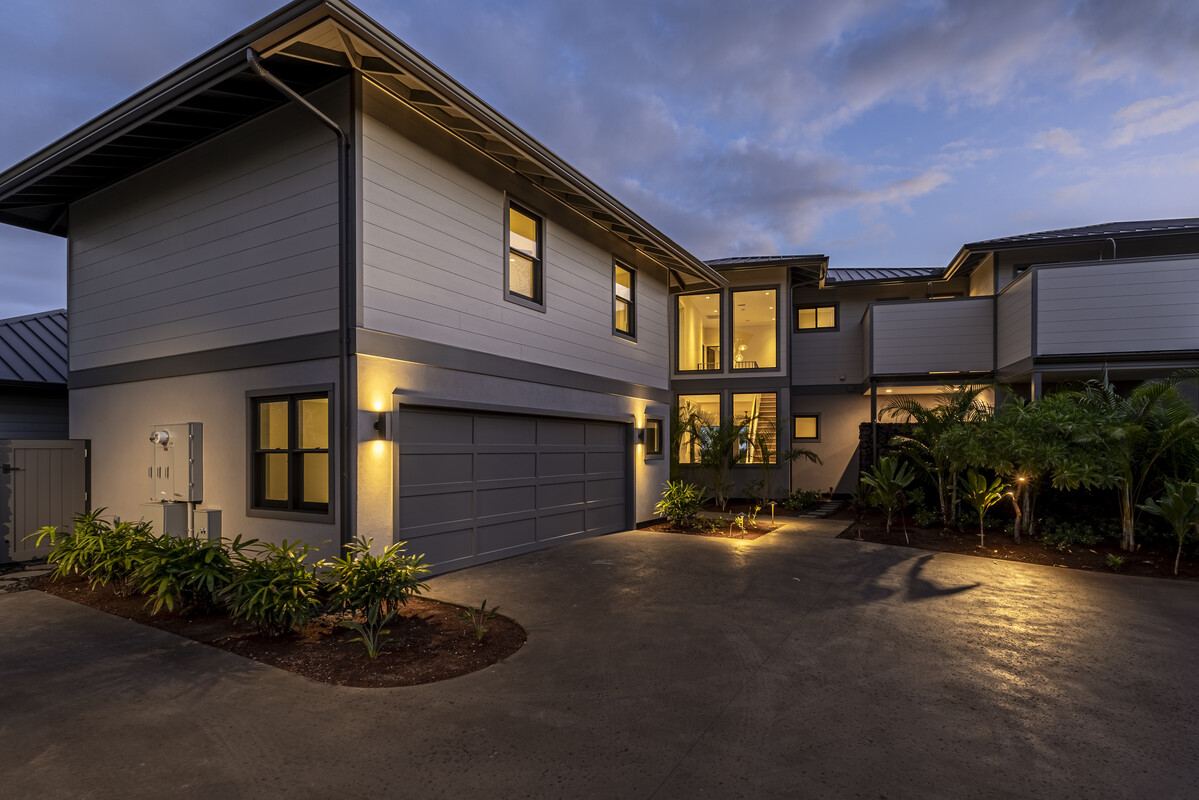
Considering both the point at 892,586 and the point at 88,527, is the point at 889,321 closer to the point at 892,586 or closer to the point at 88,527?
the point at 892,586

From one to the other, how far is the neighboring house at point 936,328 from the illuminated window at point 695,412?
0.26 ft

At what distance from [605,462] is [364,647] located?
6682 millimetres

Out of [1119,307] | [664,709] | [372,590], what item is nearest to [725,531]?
[372,590]

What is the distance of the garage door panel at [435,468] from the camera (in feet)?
23.2

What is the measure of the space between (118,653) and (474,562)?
12.7 ft

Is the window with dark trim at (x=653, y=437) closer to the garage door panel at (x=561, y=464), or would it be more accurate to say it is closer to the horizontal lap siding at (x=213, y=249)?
the garage door panel at (x=561, y=464)

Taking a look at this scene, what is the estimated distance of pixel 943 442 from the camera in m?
10.5

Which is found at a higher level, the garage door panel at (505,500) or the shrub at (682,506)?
the garage door panel at (505,500)

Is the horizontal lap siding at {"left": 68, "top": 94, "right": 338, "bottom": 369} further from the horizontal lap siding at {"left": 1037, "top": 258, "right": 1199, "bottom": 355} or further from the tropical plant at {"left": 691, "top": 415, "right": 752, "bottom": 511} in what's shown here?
the horizontal lap siding at {"left": 1037, "top": 258, "right": 1199, "bottom": 355}

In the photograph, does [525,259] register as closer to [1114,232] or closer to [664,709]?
[664,709]

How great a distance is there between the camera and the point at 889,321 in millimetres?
14992

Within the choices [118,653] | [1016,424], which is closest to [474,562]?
[118,653]

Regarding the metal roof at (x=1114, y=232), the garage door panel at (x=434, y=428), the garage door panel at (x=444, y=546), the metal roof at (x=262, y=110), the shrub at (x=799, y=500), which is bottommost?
the shrub at (x=799, y=500)

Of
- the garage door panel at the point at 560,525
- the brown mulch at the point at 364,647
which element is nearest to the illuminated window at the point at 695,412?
the garage door panel at the point at 560,525
